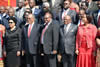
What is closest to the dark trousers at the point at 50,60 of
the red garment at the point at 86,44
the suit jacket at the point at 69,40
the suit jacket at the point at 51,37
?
the suit jacket at the point at 51,37

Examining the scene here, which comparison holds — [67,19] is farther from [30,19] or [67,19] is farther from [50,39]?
[30,19]

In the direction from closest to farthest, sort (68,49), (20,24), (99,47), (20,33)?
(99,47) < (68,49) < (20,33) < (20,24)

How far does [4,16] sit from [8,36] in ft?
5.08

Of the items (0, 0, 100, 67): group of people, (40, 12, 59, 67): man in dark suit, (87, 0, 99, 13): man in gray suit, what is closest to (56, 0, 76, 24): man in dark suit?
(0, 0, 100, 67): group of people

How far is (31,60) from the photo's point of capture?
9.07 meters

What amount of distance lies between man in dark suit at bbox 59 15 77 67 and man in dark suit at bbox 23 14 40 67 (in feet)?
2.41

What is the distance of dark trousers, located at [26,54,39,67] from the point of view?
29.5 ft

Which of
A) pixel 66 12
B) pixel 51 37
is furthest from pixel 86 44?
pixel 66 12

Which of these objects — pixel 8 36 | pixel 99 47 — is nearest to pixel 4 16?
pixel 8 36

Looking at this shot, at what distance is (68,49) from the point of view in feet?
28.3

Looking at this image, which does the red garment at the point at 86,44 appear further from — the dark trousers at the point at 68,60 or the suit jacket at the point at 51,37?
the suit jacket at the point at 51,37

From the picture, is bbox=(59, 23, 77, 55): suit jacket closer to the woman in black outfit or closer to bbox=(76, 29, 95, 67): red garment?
bbox=(76, 29, 95, 67): red garment

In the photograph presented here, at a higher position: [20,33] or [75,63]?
[20,33]

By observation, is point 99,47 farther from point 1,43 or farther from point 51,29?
point 1,43
